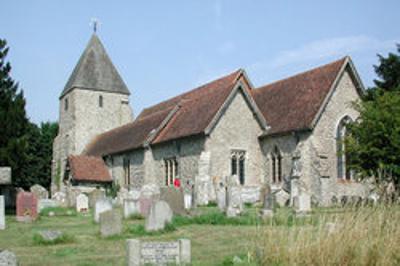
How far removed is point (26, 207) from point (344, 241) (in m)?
15.4

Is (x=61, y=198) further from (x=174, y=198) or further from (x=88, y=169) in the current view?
(x=174, y=198)

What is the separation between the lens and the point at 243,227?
1590cm

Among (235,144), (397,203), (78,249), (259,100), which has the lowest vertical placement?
(78,249)

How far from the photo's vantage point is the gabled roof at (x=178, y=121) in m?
30.6

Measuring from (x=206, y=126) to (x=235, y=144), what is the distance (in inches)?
99.2

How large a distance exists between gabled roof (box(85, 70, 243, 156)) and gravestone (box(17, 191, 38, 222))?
10.9 metres

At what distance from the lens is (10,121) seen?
24.5 m

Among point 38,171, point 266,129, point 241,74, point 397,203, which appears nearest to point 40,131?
point 38,171

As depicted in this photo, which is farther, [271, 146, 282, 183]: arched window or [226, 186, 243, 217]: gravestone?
[271, 146, 282, 183]: arched window

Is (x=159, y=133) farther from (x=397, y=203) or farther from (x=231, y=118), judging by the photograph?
(x=397, y=203)

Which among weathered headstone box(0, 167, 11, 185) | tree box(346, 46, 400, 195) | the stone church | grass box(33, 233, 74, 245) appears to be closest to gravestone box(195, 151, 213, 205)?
the stone church

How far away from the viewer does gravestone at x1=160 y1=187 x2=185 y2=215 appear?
19.8 meters

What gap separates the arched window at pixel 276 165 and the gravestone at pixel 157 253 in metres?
20.9

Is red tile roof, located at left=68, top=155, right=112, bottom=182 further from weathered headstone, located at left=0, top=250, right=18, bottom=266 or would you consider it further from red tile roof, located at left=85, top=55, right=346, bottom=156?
weathered headstone, located at left=0, top=250, right=18, bottom=266
